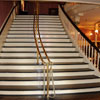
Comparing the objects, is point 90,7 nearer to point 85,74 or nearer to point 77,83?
point 85,74

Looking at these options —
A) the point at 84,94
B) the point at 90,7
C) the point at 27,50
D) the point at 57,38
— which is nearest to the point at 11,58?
the point at 27,50

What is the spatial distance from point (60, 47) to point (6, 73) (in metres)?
2.25

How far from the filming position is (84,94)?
148 inches

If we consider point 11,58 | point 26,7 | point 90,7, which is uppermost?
point 26,7

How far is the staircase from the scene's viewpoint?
379cm

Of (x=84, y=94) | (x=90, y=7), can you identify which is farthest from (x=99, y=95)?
(x=90, y=7)

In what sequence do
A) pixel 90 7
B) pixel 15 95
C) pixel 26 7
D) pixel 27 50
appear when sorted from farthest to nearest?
pixel 26 7
pixel 90 7
pixel 27 50
pixel 15 95

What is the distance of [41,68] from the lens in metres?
4.56

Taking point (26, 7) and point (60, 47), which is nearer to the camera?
point (60, 47)

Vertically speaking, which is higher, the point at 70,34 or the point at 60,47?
the point at 70,34

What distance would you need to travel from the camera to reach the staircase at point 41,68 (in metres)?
3.79

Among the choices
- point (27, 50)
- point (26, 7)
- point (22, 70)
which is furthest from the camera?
point (26, 7)

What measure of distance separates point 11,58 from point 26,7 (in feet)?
22.6

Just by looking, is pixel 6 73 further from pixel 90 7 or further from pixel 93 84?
pixel 90 7
